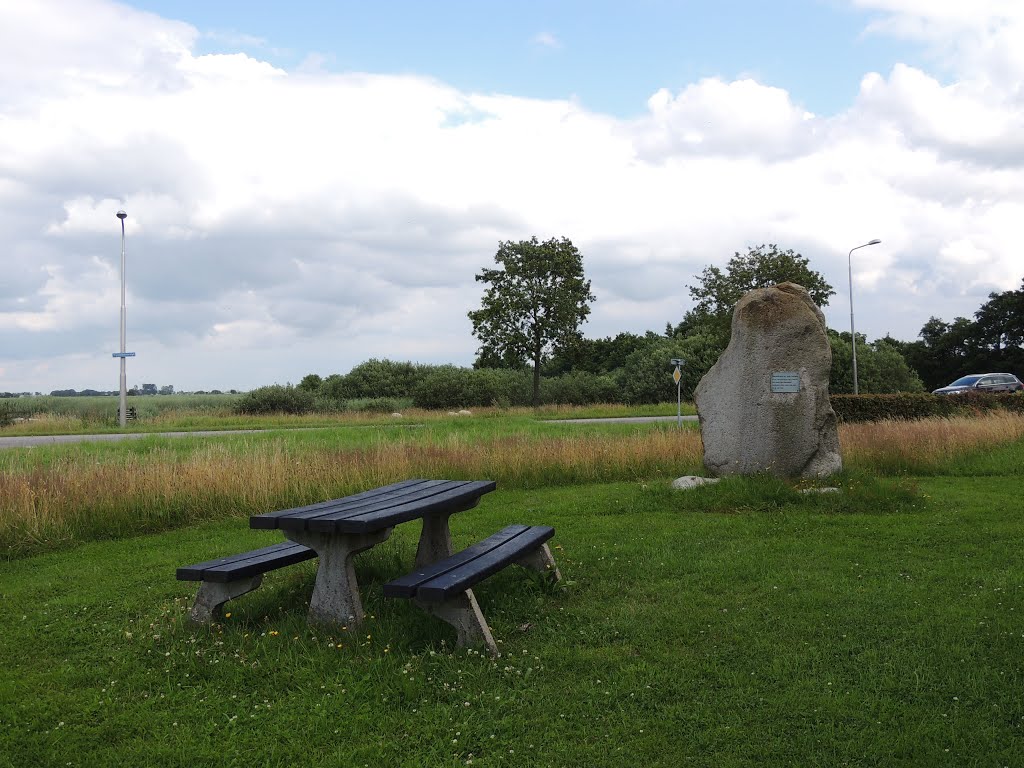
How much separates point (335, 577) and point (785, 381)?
7.24 meters

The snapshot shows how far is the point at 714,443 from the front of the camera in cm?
1088

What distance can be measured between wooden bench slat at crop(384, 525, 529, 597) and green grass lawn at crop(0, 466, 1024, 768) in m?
0.37

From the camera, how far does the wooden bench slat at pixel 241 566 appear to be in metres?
4.94

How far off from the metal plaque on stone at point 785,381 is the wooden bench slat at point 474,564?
5.34m

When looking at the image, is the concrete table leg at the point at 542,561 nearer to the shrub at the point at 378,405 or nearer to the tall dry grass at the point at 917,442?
the tall dry grass at the point at 917,442

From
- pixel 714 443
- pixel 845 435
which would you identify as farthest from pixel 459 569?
pixel 845 435

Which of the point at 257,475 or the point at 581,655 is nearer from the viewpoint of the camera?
the point at 581,655

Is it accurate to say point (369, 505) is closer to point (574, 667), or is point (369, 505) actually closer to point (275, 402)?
point (574, 667)

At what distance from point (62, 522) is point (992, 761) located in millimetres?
8909

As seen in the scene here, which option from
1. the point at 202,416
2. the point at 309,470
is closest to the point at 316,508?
the point at 309,470

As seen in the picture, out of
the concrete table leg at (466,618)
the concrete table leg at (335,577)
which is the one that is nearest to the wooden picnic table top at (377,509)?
the concrete table leg at (335,577)

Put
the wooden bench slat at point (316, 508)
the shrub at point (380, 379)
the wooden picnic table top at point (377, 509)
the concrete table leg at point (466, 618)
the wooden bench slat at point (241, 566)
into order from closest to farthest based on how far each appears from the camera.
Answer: the concrete table leg at point (466, 618)
the wooden picnic table top at point (377, 509)
the wooden bench slat at point (316, 508)
the wooden bench slat at point (241, 566)
the shrub at point (380, 379)

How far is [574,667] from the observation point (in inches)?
175

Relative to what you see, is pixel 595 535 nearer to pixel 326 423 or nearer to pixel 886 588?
pixel 886 588
